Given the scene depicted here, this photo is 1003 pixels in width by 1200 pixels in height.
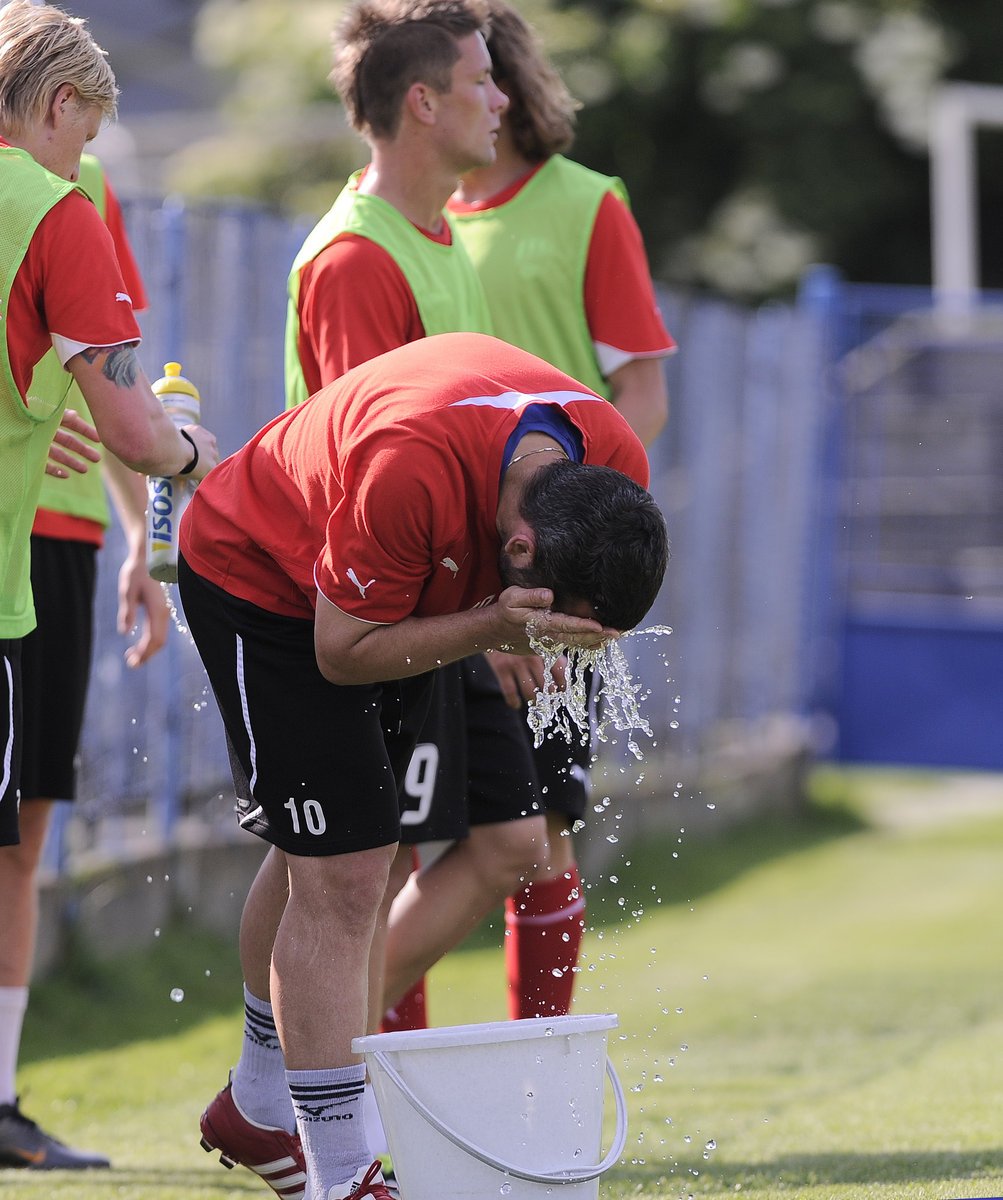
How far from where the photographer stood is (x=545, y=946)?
4.07 meters

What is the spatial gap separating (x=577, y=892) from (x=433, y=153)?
163 cm

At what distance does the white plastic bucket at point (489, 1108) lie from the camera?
3014 mm

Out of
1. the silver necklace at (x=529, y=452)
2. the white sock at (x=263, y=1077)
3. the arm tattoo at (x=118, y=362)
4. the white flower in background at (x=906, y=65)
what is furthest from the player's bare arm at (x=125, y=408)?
the white flower in background at (x=906, y=65)

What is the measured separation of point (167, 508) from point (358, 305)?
0.56 metres

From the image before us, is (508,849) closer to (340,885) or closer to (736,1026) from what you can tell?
(340,885)

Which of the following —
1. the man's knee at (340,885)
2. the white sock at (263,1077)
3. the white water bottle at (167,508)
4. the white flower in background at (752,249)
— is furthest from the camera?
the white flower in background at (752,249)

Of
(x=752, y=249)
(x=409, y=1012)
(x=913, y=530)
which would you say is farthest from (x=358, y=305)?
(x=752, y=249)

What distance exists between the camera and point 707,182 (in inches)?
652

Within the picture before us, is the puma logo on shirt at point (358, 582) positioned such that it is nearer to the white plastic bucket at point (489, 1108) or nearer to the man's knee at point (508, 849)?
the white plastic bucket at point (489, 1108)

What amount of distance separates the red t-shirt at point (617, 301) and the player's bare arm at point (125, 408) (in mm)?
1270

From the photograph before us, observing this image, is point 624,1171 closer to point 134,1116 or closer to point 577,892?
point 577,892

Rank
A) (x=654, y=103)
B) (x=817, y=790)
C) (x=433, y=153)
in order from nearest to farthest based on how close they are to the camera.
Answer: (x=433, y=153) → (x=817, y=790) → (x=654, y=103)

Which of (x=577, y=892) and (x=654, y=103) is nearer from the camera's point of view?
(x=577, y=892)

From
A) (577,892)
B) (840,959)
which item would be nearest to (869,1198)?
(577,892)
